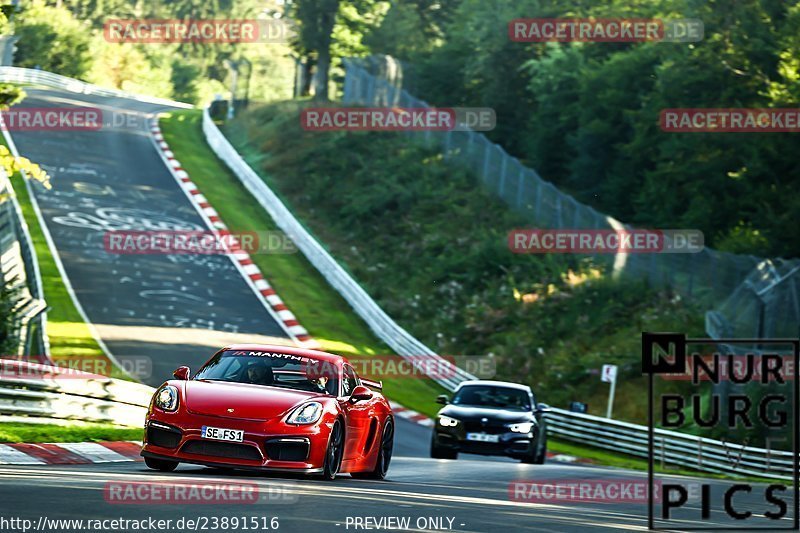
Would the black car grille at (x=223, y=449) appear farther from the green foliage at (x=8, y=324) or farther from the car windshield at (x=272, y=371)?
the green foliage at (x=8, y=324)

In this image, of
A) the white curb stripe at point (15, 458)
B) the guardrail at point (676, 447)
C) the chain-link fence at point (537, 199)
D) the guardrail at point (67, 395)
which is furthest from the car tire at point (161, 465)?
the chain-link fence at point (537, 199)

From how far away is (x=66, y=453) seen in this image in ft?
48.0

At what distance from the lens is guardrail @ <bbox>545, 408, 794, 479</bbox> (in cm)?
2758

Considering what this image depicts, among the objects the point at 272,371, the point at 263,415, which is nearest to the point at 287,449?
the point at 263,415

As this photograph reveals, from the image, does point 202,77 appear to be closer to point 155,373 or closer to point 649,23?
point 649,23

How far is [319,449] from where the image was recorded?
1261 cm

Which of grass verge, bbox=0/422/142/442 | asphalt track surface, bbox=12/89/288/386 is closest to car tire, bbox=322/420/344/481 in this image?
grass verge, bbox=0/422/142/442

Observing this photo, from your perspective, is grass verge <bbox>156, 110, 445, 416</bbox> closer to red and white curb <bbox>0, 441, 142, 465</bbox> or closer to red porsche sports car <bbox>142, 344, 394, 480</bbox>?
red and white curb <bbox>0, 441, 142, 465</bbox>

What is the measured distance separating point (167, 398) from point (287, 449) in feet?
3.80

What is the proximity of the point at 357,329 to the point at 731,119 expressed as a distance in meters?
13.9

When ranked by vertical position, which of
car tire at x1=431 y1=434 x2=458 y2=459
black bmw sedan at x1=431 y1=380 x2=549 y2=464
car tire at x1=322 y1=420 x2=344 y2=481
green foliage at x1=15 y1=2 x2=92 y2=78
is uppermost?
green foliage at x1=15 y1=2 x2=92 y2=78

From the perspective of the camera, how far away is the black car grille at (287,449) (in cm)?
1229

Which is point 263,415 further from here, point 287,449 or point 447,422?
point 447,422

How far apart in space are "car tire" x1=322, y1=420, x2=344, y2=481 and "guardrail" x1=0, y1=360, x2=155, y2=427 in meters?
5.96
